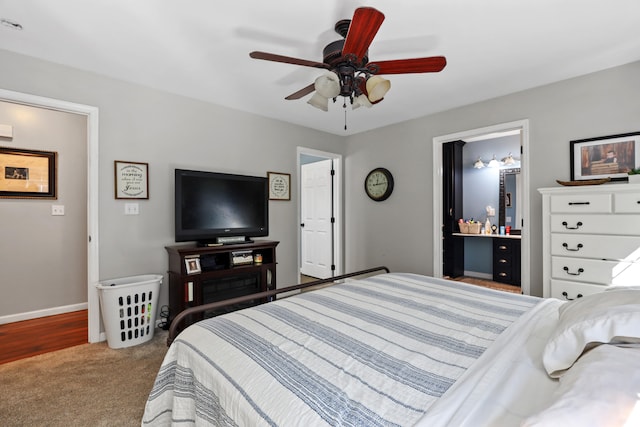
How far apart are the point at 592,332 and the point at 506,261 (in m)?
4.25

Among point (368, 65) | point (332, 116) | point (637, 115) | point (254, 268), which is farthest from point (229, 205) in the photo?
point (637, 115)

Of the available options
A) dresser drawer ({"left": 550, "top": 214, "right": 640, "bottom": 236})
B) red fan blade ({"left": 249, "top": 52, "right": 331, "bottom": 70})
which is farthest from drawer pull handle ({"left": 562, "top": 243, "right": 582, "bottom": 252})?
red fan blade ({"left": 249, "top": 52, "right": 331, "bottom": 70})

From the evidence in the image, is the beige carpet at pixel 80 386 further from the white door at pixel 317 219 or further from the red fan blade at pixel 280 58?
the white door at pixel 317 219

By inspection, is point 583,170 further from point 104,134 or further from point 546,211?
point 104,134

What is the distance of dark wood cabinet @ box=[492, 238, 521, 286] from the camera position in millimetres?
4520

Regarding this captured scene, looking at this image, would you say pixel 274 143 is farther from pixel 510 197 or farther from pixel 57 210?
pixel 510 197

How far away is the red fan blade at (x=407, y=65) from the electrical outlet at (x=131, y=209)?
8.17ft

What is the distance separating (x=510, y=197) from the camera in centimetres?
486

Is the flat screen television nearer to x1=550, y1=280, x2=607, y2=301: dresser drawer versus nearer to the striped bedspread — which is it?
the striped bedspread

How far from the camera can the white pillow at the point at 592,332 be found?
2.86ft

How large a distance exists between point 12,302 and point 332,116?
13.5 feet

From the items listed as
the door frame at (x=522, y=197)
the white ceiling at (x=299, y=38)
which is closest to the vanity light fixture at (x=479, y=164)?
the door frame at (x=522, y=197)

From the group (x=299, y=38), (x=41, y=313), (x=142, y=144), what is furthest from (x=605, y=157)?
(x=41, y=313)

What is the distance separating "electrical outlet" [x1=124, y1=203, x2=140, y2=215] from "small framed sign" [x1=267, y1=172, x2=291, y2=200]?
154cm
